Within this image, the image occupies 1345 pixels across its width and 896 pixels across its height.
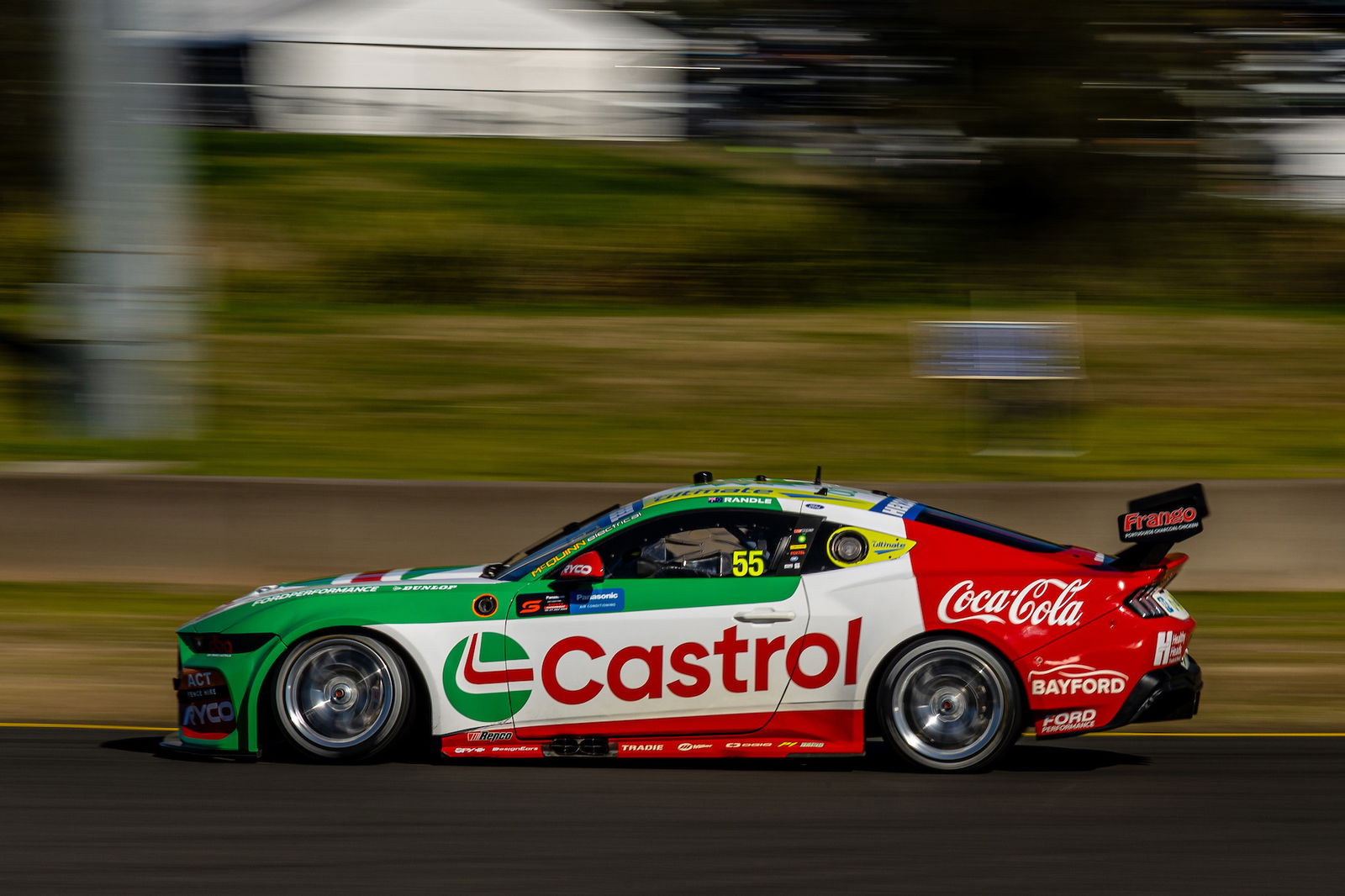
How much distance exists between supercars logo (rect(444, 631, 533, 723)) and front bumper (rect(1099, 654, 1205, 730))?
102 inches

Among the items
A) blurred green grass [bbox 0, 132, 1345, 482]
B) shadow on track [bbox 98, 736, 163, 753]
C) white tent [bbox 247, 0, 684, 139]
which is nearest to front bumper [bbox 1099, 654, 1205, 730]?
shadow on track [bbox 98, 736, 163, 753]

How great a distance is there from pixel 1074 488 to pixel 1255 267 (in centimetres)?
1220

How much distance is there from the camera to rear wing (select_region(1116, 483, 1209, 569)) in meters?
7.25

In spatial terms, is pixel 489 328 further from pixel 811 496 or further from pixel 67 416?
pixel 811 496

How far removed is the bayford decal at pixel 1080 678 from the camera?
7.14 m

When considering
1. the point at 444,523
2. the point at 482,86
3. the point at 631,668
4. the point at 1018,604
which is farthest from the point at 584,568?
the point at 482,86

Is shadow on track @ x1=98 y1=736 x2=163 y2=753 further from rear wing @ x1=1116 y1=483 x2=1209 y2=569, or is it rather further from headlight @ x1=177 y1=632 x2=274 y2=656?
rear wing @ x1=1116 y1=483 x2=1209 y2=569

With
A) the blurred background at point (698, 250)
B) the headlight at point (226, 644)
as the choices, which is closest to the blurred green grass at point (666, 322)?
the blurred background at point (698, 250)

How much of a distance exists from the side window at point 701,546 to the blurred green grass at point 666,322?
7212 mm

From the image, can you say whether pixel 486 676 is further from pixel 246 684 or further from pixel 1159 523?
pixel 1159 523

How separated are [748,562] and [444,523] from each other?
4983mm

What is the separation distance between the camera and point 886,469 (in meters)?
15.0

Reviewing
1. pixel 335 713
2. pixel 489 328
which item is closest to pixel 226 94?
pixel 489 328

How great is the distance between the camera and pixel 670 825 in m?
6.36
